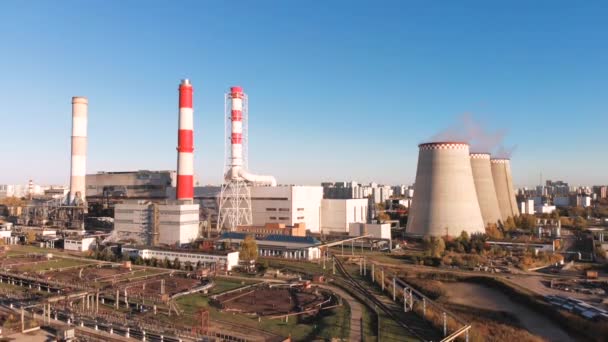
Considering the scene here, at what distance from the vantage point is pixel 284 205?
94.3ft

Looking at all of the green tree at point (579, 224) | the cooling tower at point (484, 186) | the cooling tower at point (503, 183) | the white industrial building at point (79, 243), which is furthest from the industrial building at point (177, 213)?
the green tree at point (579, 224)

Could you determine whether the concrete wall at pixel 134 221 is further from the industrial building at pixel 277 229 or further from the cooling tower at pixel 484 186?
the cooling tower at pixel 484 186

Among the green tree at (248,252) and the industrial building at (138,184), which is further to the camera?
the industrial building at (138,184)

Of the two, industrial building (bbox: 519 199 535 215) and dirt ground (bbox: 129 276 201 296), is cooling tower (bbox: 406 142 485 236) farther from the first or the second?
industrial building (bbox: 519 199 535 215)

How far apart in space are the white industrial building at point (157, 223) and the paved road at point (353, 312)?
10832 millimetres

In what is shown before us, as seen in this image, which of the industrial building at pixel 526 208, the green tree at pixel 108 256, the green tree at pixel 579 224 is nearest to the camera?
the green tree at pixel 108 256

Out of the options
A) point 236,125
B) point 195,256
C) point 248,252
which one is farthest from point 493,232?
point 195,256

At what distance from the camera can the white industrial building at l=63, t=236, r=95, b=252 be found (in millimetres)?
24422

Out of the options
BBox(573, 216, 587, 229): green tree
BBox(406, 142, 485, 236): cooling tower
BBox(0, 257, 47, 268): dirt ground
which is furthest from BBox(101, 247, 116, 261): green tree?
BBox(573, 216, 587, 229): green tree

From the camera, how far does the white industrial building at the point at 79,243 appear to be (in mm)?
24422

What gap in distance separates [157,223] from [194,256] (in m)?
5.26

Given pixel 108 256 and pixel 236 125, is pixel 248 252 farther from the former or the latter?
pixel 236 125

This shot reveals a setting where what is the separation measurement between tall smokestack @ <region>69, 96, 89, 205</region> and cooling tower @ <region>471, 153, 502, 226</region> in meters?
24.6

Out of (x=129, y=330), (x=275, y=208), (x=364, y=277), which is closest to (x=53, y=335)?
(x=129, y=330)
